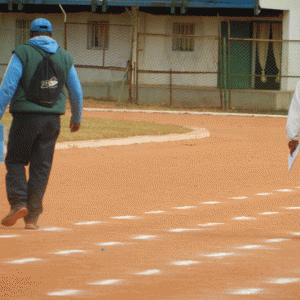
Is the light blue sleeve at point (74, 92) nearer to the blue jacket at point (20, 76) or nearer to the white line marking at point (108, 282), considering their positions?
the blue jacket at point (20, 76)

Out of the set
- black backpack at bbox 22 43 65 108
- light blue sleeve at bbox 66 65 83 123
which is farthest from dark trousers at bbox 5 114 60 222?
light blue sleeve at bbox 66 65 83 123

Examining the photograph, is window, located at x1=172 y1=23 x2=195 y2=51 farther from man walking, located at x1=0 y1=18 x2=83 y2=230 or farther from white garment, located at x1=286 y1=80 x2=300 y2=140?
white garment, located at x1=286 y1=80 x2=300 y2=140

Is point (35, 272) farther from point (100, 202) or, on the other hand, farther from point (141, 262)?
point (100, 202)

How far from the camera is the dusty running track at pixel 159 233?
197 inches

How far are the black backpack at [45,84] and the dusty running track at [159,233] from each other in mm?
1151

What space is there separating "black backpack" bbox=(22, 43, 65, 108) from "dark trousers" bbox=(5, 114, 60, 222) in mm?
141

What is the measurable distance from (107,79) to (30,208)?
24.0 metres

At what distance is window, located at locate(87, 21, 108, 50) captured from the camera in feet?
102

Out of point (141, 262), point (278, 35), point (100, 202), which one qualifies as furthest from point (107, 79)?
point (141, 262)

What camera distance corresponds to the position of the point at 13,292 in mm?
4801

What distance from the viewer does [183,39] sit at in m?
29.7

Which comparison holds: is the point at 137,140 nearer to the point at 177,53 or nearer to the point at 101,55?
the point at 177,53

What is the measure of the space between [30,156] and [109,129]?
10.4m

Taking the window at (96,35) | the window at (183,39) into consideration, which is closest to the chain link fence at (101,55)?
the window at (96,35)
